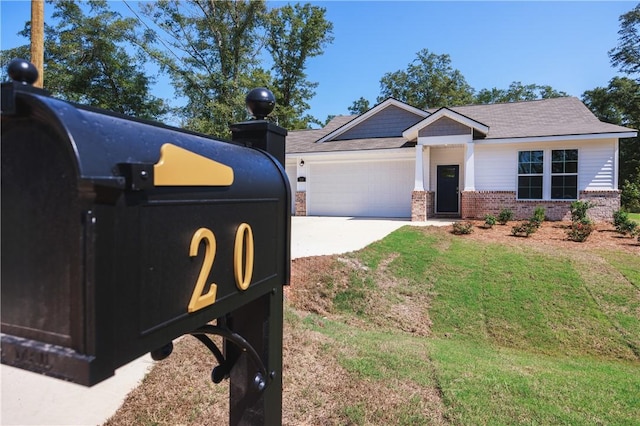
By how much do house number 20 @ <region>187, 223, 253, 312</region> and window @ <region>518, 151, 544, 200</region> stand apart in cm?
1526

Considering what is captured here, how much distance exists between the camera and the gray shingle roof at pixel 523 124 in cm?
1408

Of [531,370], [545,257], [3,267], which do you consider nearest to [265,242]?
[3,267]

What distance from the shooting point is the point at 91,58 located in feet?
62.8

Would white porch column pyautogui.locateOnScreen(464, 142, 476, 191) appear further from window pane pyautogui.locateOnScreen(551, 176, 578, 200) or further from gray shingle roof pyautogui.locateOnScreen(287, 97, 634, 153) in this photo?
window pane pyautogui.locateOnScreen(551, 176, 578, 200)

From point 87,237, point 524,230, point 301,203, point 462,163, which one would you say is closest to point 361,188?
point 301,203

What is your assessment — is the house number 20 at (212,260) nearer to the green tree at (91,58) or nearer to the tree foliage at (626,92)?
the green tree at (91,58)

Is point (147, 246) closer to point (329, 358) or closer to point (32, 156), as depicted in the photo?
point (32, 156)

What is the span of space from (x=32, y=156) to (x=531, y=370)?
16.8 feet

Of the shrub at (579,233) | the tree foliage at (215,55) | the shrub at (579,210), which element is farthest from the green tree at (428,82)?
the shrub at (579,233)

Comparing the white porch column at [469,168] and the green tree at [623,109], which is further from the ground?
the green tree at [623,109]

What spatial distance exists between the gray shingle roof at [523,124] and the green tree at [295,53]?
12.3 metres

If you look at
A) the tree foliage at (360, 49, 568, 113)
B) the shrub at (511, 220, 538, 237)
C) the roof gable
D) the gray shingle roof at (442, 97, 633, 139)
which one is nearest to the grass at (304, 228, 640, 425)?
the shrub at (511, 220, 538, 237)

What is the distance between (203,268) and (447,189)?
1686 cm

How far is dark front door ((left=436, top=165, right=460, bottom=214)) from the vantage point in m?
16.8
